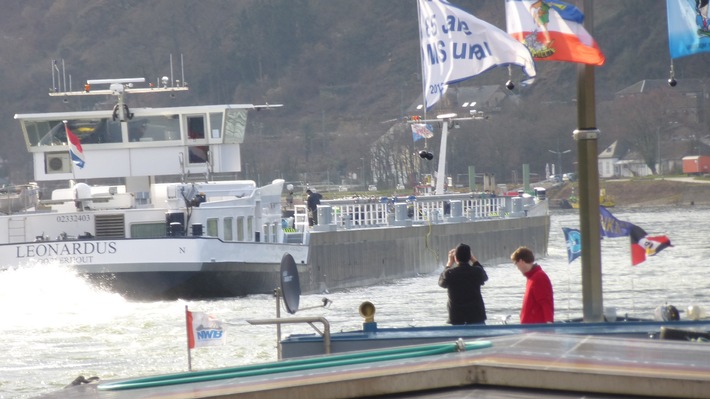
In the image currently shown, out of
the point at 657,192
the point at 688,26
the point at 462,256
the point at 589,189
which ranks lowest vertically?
the point at 657,192

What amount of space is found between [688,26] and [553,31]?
279cm

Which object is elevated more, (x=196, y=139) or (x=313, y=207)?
(x=196, y=139)

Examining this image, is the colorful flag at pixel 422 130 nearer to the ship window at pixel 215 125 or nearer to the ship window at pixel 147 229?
the ship window at pixel 215 125

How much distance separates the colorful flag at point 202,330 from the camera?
11547mm

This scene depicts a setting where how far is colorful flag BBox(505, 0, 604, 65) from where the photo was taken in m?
11.6

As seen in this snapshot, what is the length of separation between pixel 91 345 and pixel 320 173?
96859 mm

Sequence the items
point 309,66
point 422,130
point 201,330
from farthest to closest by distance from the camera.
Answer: point 309,66
point 422,130
point 201,330

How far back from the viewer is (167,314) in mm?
28047

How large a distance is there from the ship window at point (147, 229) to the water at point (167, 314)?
1.62 metres

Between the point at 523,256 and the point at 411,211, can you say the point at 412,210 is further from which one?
the point at 523,256

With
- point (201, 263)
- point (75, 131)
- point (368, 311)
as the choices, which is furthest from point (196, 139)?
point (368, 311)

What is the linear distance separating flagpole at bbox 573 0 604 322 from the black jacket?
1.78 metres

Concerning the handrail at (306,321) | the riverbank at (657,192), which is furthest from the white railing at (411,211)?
the riverbank at (657,192)

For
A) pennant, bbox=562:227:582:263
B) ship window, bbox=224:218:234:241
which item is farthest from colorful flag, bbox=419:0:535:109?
ship window, bbox=224:218:234:241
